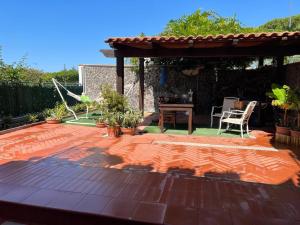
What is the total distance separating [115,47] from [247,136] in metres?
4.10

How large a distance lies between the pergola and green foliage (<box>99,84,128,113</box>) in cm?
64

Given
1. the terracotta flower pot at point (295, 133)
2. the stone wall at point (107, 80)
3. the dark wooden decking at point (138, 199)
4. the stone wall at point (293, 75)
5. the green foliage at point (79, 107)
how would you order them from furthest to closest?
the stone wall at point (107, 80) < the green foliage at point (79, 107) < the stone wall at point (293, 75) < the terracotta flower pot at point (295, 133) < the dark wooden decking at point (138, 199)

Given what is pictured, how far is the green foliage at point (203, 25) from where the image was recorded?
11.4 metres

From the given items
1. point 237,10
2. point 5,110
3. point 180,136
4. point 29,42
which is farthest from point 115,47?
point 29,42

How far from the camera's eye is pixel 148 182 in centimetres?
329

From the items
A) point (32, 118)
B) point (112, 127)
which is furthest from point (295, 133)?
point (32, 118)

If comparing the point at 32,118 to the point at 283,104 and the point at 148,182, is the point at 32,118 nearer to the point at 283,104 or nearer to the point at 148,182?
the point at 148,182

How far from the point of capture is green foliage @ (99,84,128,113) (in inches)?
252

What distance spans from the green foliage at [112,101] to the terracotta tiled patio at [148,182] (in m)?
1.09

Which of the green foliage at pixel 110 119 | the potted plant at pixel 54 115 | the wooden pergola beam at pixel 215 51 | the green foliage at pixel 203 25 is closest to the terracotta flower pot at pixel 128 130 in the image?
the green foliage at pixel 110 119

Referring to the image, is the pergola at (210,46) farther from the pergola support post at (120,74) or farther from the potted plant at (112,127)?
the potted plant at (112,127)

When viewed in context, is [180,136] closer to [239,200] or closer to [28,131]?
[239,200]

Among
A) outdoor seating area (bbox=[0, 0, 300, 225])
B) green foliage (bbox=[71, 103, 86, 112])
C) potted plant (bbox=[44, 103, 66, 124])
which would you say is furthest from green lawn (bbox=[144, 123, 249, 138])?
green foliage (bbox=[71, 103, 86, 112])

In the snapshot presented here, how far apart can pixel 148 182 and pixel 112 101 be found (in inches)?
136
